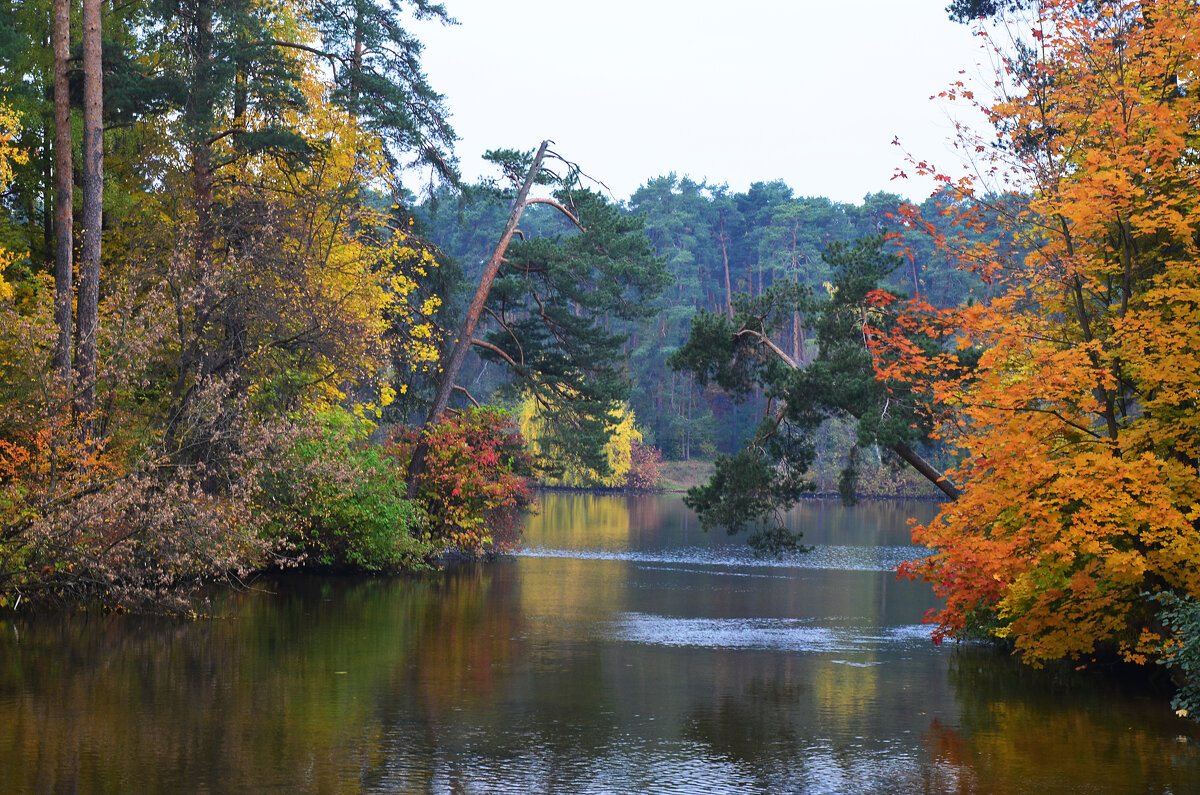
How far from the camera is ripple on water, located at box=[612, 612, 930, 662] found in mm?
19312

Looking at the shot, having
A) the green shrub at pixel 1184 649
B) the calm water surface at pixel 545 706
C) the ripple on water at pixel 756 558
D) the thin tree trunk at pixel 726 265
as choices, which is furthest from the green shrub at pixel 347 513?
the thin tree trunk at pixel 726 265

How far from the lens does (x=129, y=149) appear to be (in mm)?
29141

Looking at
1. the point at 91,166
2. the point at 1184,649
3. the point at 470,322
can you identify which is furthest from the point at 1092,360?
the point at 470,322

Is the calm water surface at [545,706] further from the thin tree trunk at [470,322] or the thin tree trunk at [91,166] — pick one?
the thin tree trunk at [470,322]

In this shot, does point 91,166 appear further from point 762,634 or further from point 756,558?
point 756,558

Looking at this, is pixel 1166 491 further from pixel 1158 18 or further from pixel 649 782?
pixel 649 782

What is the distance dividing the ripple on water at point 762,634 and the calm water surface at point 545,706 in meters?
0.10

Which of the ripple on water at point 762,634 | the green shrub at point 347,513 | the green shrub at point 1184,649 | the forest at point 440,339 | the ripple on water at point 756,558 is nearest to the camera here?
the green shrub at point 1184,649

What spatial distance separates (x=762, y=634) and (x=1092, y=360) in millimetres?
7960

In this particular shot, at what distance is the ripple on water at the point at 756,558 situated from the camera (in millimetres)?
35562

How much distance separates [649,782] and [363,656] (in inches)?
293

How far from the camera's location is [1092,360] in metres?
15.5

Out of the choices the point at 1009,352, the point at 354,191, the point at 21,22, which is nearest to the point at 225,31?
the point at 354,191

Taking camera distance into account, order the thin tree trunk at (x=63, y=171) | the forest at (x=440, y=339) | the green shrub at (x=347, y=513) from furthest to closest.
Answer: the green shrub at (x=347, y=513)
the thin tree trunk at (x=63, y=171)
the forest at (x=440, y=339)
